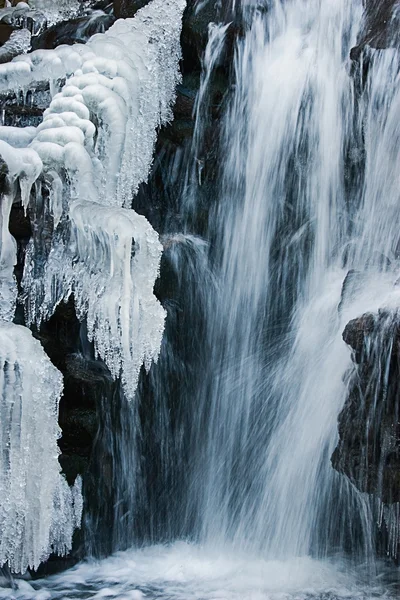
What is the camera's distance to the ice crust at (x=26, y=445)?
465cm

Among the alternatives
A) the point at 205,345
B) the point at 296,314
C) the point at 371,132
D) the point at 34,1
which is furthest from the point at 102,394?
the point at 34,1

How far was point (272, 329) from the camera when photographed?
5.90 metres

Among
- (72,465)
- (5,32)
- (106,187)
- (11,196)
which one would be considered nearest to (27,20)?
(5,32)

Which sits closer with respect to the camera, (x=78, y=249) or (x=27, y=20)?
(x=78, y=249)

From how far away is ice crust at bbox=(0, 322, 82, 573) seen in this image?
4.65 m

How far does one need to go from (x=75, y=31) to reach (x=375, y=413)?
4.43 metres

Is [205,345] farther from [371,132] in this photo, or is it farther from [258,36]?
[258,36]

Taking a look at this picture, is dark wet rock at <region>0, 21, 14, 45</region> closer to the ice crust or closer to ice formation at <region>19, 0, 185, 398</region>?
ice formation at <region>19, 0, 185, 398</region>

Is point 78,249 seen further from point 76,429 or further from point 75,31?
point 75,31

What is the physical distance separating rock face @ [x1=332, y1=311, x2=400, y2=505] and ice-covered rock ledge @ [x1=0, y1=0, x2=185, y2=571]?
1.05 meters

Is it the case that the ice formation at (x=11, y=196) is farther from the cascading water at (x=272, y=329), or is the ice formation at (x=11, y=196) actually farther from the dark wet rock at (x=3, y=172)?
the cascading water at (x=272, y=329)

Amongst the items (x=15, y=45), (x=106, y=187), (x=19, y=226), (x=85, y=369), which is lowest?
(x=85, y=369)

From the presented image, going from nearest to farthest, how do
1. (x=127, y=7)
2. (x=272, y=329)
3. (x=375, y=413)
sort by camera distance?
(x=375, y=413)
(x=272, y=329)
(x=127, y=7)

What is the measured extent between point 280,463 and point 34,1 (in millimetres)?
5841
